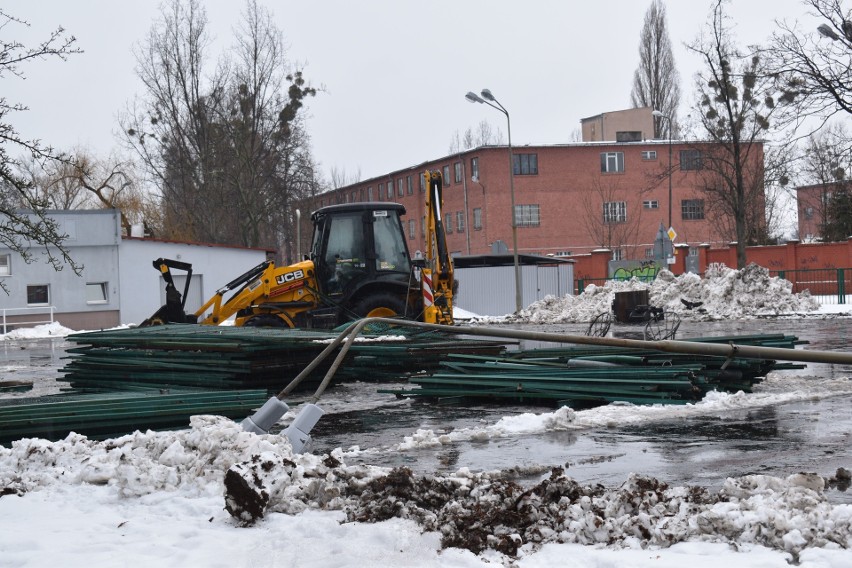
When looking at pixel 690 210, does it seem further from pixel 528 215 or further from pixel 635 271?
pixel 635 271

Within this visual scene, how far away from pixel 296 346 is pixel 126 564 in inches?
304

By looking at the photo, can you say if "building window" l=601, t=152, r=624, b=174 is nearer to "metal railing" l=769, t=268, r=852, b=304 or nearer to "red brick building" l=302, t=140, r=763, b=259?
"red brick building" l=302, t=140, r=763, b=259

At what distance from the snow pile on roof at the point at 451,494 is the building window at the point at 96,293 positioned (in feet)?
114

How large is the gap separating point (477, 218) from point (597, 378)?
57851mm

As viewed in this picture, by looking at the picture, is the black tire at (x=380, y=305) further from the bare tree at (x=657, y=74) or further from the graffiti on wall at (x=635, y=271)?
the bare tree at (x=657, y=74)

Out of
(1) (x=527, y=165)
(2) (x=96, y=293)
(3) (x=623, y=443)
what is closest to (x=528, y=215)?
(1) (x=527, y=165)

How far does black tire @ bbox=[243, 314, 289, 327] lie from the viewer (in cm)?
1916

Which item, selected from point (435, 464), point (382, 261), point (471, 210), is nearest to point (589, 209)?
point (471, 210)

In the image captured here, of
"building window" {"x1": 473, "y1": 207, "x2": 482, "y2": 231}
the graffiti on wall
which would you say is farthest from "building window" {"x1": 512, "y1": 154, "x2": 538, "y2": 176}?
the graffiti on wall

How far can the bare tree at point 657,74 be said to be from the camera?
71.0 meters

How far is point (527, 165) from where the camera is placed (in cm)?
6831

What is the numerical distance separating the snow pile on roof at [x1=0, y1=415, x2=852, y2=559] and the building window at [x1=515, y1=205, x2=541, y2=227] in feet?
201

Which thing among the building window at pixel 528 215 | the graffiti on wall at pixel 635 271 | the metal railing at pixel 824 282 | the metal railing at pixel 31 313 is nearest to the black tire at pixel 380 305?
the metal railing at pixel 824 282

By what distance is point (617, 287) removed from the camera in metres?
35.9
